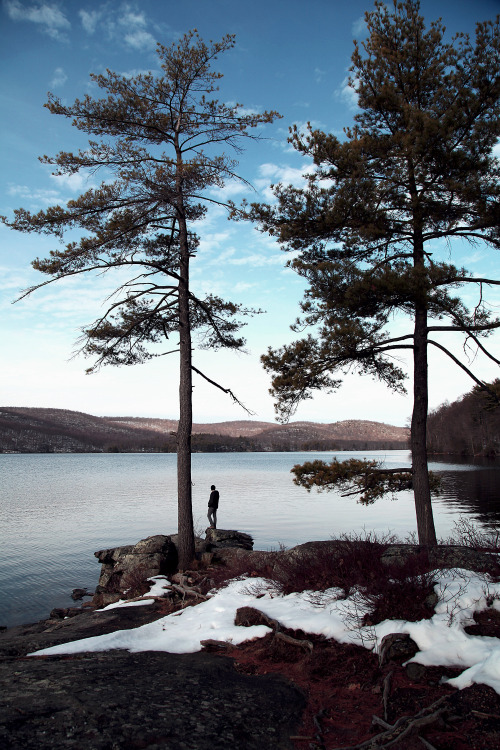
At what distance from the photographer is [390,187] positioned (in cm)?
1152

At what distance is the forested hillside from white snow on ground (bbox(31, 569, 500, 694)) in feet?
236

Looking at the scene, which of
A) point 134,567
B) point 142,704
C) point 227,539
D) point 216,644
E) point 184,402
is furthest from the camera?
point 227,539

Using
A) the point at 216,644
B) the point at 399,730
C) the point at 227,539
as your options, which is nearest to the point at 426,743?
the point at 399,730

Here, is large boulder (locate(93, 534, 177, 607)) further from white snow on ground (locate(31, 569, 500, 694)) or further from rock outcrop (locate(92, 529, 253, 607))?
white snow on ground (locate(31, 569, 500, 694))

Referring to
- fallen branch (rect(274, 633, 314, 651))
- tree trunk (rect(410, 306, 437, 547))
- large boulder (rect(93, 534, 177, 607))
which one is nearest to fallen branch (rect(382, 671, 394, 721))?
fallen branch (rect(274, 633, 314, 651))

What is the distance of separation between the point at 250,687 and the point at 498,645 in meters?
2.55

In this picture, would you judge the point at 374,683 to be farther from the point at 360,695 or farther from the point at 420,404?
the point at 420,404

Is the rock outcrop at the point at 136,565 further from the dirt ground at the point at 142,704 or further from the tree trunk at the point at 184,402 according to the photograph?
the dirt ground at the point at 142,704

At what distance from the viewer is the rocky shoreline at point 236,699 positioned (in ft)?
12.1

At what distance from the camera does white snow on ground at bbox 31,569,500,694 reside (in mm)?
4762

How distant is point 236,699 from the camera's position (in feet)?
15.1

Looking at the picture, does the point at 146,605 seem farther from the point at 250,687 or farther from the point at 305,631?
the point at 250,687

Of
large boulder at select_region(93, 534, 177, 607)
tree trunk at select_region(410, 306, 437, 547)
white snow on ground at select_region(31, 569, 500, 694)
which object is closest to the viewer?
white snow on ground at select_region(31, 569, 500, 694)

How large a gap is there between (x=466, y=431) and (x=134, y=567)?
307 feet
